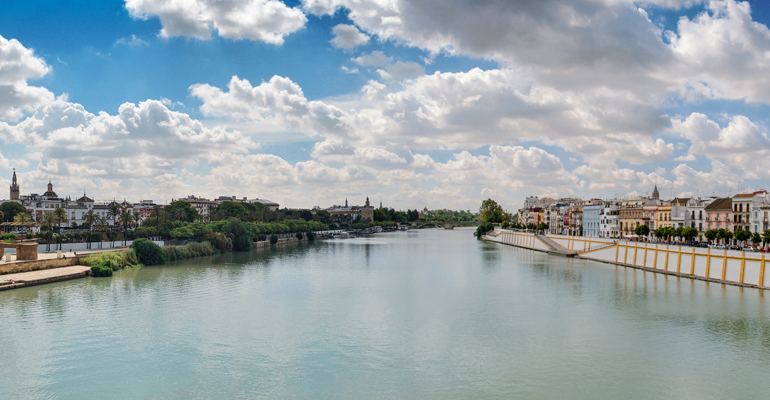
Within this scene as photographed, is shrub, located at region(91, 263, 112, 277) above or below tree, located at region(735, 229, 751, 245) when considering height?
below

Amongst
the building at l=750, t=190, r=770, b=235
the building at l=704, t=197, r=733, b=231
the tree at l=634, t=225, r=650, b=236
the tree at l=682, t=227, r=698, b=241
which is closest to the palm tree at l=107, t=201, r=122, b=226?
the tree at l=634, t=225, r=650, b=236

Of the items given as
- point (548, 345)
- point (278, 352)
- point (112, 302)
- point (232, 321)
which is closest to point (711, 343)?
point (548, 345)

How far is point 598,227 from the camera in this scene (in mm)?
73625

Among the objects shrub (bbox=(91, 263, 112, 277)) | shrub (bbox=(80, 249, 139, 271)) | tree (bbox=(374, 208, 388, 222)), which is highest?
tree (bbox=(374, 208, 388, 222))

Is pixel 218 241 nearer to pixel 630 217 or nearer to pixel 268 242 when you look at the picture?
pixel 268 242

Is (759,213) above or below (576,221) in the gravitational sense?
above

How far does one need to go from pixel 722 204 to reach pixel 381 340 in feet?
142

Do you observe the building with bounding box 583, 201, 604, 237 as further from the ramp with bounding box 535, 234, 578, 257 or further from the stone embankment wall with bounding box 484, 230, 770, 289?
the stone embankment wall with bounding box 484, 230, 770, 289

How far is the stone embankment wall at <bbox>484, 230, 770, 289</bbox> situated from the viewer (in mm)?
32000

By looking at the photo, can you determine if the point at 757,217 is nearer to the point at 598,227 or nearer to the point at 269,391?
the point at 598,227

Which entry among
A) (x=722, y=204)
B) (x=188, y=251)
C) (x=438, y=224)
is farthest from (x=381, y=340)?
(x=438, y=224)

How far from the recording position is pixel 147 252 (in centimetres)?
4319

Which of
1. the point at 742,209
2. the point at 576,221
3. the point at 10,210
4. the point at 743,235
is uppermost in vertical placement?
the point at 742,209

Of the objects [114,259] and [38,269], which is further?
[114,259]
